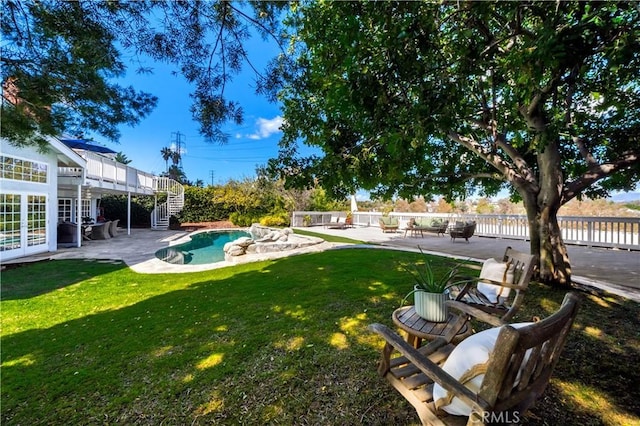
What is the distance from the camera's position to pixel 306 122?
413 centimetres

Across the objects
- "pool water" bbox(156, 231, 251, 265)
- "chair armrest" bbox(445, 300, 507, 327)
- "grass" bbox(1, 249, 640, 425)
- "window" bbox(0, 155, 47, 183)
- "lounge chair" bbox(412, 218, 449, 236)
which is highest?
"window" bbox(0, 155, 47, 183)

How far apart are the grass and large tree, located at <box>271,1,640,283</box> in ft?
5.77

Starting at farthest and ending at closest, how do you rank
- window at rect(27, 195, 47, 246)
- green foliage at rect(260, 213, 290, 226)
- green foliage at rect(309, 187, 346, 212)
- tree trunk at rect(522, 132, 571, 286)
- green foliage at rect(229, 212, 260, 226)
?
green foliage at rect(229, 212, 260, 226) < green foliage at rect(309, 187, 346, 212) < green foliage at rect(260, 213, 290, 226) < window at rect(27, 195, 47, 246) < tree trunk at rect(522, 132, 571, 286)

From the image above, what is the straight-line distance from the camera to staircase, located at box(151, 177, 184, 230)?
63.7 ft

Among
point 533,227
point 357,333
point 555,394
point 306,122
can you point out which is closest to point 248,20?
point 306,122

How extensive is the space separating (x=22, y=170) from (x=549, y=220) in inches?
563

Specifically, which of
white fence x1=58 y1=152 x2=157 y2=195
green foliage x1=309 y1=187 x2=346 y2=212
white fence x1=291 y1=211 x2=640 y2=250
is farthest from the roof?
white fence x1=291 y1=211 x2=640 y2=250

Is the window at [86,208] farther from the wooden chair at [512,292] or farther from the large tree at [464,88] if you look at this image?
the wooden chair at [512,292]

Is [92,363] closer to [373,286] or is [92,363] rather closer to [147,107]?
[147,107]

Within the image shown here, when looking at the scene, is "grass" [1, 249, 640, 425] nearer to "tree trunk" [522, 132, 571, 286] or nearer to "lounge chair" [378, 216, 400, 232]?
"tree trunk" [522, 132, 571, 286]

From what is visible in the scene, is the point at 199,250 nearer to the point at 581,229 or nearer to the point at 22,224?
the point at 22,224

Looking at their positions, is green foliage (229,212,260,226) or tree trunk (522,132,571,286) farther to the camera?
green foliage (229,212,260,226)

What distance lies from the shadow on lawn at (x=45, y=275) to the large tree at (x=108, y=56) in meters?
4.26

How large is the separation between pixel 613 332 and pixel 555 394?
1665 mm
